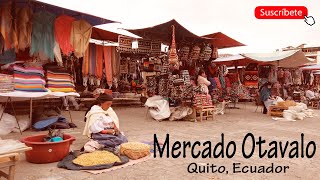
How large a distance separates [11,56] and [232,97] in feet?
30.0

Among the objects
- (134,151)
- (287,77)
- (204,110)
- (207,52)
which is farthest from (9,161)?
(287,77)

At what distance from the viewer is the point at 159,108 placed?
8.64 metres

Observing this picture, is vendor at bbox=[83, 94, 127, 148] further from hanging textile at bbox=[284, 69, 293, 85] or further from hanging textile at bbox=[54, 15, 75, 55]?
hanging textile at bbox=[284, 69, 293, 85]

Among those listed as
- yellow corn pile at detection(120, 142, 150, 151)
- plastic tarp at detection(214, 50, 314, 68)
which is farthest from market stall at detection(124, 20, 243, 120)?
yellow corn pile at detection(120, 142, 150, 151)

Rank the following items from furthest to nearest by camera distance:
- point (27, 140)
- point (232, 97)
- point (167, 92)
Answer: point (232, 97) < point (167, 92) < point (27, 140)

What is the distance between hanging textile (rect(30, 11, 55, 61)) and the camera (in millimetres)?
6383

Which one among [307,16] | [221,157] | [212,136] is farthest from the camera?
[307,16]

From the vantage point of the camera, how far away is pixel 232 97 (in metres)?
12.4

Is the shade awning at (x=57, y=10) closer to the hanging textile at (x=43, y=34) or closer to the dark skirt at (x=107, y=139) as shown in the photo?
the hanging textile at (x=43, y=34)

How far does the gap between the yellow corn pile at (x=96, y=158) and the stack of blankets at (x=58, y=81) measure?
10.8 feet

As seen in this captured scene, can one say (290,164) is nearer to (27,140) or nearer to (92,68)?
(27,140)

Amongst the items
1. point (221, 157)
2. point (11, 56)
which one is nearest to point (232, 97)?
point (221, 157)

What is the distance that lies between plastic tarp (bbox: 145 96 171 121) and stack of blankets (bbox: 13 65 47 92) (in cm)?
345

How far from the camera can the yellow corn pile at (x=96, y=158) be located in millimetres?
3678
